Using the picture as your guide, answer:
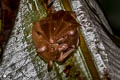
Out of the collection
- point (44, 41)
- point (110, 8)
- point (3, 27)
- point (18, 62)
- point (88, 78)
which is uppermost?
point (3, 27)

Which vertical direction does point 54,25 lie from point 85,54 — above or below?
above

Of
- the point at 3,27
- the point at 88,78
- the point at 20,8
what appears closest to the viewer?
the point at 88,78

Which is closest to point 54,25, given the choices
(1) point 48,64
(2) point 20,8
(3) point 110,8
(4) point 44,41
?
(4) point 44,41

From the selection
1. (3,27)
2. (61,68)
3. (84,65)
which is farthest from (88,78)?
(3,27)

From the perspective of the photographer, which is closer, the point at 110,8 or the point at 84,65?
the point at 84,65

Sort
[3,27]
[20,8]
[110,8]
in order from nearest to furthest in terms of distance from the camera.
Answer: [3,27] → [20,8] → [110,8]

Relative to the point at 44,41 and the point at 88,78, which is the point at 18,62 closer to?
the point at 44,41

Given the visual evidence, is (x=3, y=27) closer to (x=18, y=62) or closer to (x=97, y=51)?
(x=18, y=62)
